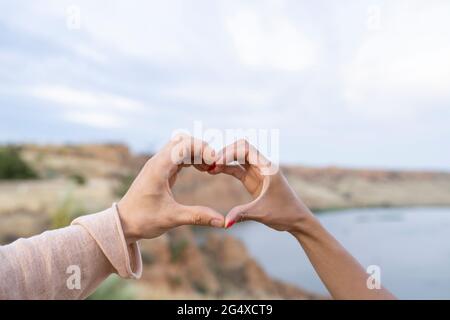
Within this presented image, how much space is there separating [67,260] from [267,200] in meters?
0.44

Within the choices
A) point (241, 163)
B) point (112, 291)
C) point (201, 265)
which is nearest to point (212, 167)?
point (241, 163)

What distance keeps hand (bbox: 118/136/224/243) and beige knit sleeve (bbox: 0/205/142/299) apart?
1.4 inches

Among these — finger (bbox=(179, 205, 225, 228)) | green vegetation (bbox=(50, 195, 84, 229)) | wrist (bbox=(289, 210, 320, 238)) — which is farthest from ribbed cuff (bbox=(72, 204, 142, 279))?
green vegetation (bbox=(50, 195, 84, 229))

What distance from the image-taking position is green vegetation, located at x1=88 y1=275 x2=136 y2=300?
565cm

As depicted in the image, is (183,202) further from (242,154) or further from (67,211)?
(242,154)

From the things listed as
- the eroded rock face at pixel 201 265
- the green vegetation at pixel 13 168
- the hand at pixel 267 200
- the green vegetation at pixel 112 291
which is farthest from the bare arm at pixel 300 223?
the green vegetation at pixel 13 168

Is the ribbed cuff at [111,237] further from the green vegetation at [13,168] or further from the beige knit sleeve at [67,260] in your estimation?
the green vegetation at [13,168]

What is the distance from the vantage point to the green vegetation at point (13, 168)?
71.8 feet

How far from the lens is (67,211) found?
10.8 m

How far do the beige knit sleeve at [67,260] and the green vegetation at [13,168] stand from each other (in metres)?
22.1
